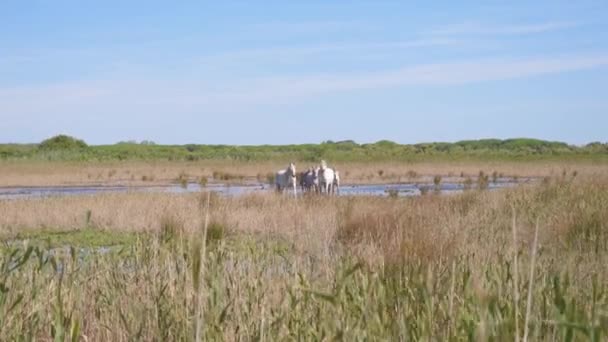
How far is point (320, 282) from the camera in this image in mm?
5809

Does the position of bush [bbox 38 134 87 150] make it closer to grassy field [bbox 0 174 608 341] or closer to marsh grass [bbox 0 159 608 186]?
marsh grass [bbox 0 159 608 186]

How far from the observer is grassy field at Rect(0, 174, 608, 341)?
300cm

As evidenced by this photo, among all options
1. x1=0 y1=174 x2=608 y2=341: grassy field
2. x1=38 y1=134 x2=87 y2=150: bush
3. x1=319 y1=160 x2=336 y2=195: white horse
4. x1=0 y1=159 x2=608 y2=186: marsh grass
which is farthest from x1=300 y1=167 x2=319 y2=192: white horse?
x1=38 y1=134 x2=87 y2=150: bush

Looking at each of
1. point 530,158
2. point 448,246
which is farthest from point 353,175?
point 448,246

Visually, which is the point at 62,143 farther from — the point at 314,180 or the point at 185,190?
the point at 314,180

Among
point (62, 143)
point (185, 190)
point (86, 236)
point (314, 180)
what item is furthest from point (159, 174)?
point (62, 143)

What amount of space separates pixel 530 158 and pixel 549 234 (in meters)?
62.4

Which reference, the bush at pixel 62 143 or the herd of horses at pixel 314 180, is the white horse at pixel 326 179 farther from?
the bush at pixel 62 143

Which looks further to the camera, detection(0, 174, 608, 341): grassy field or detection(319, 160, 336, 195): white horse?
detection(319, 160, 336, 195): white horse

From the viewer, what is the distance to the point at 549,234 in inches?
461

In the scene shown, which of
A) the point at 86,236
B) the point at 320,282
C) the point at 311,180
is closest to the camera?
the point at 320,282

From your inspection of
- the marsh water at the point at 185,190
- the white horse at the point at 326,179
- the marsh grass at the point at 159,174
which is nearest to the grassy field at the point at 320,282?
the white horse at the point at 326,179

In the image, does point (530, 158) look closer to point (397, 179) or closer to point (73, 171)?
point (397, 179)

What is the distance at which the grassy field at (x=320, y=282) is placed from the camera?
300 centimetres
